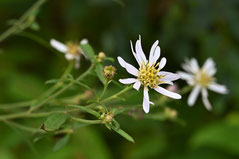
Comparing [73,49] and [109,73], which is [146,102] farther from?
[73,49]

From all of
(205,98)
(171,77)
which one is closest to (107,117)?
(171,77)

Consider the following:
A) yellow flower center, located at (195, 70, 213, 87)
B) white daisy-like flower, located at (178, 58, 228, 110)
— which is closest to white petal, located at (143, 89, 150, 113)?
white daisy-like flower, located at (178, 58, 228, 110)

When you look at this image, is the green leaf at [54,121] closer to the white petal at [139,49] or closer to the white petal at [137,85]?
the white petal at [137,85]

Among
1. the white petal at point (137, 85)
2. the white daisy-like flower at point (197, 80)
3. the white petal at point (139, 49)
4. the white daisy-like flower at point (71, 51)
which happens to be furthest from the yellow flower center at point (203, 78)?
the white petal at point (137, 85)

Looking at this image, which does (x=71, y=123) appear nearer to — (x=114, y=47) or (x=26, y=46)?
(x=114, y=47)

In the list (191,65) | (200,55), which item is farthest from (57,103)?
(200,55)

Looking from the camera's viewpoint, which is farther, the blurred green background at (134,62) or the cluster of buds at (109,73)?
the blurred green background at (134,62)
